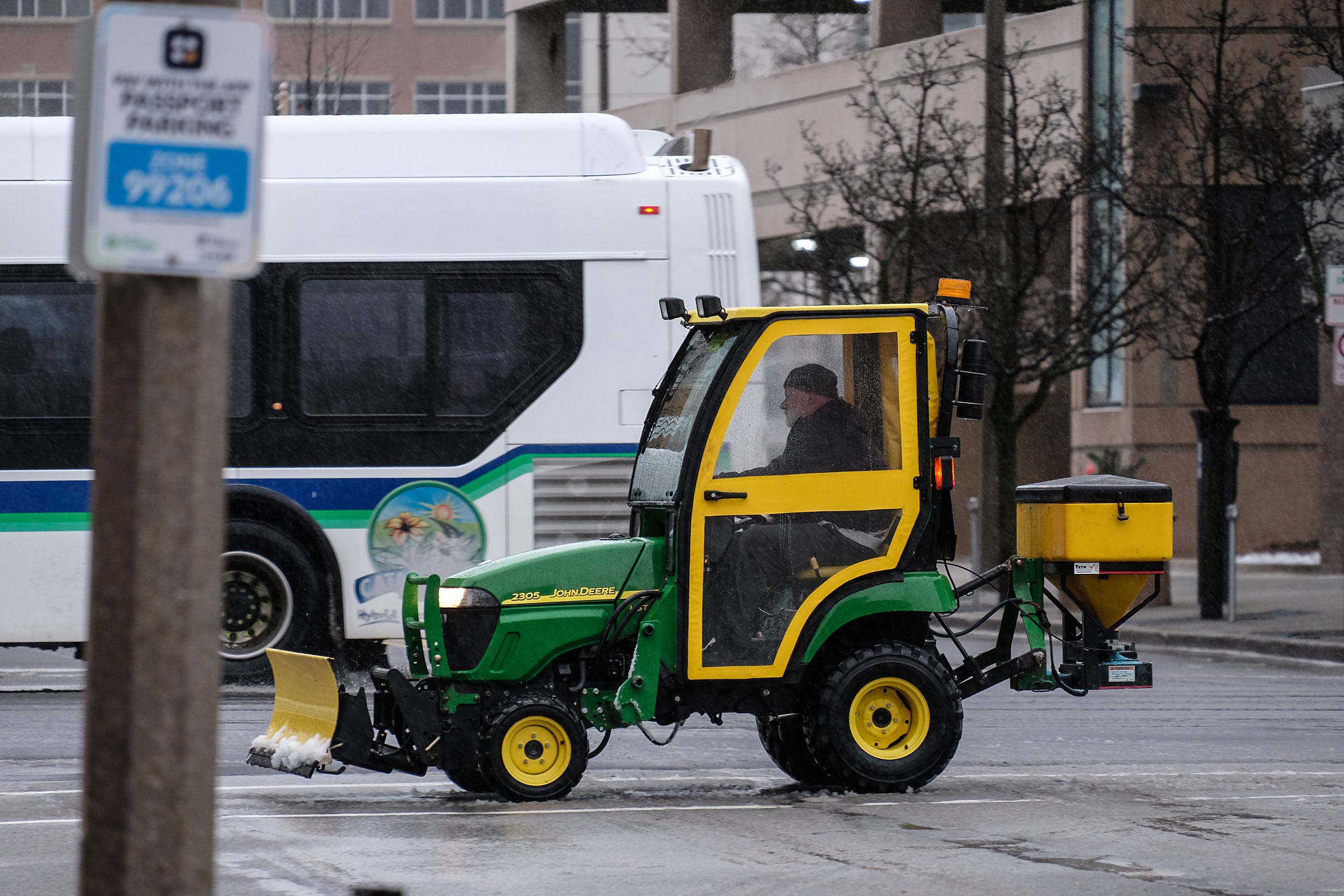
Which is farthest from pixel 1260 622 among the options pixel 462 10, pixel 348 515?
pixel 462 10

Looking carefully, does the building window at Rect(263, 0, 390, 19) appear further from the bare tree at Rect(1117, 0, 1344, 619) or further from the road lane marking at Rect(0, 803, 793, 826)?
the road lane marking at Rect(0, 803, 793, 826)

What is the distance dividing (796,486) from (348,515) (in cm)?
501

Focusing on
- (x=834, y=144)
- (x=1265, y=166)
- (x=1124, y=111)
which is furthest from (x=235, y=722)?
(x=834, y=144)

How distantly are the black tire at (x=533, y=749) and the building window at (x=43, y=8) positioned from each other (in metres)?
49.7

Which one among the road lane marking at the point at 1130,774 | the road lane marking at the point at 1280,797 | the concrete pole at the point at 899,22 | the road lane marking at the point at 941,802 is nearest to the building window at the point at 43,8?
the concrete pole at the point at 899,22

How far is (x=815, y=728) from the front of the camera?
8578mm

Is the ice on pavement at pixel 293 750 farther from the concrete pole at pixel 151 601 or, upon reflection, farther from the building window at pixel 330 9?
the building window at pixel 330 9

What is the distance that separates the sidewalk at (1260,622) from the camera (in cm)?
1677

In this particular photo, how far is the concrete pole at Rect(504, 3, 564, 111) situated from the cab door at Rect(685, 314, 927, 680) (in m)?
34.0

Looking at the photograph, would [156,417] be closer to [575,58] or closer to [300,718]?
[300,718]

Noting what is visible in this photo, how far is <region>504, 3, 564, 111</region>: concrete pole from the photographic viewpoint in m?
41.8

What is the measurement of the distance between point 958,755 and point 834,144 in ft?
83.9

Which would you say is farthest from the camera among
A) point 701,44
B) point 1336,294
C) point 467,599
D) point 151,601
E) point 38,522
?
point 701,44

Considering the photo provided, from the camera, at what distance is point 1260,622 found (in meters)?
18.7
